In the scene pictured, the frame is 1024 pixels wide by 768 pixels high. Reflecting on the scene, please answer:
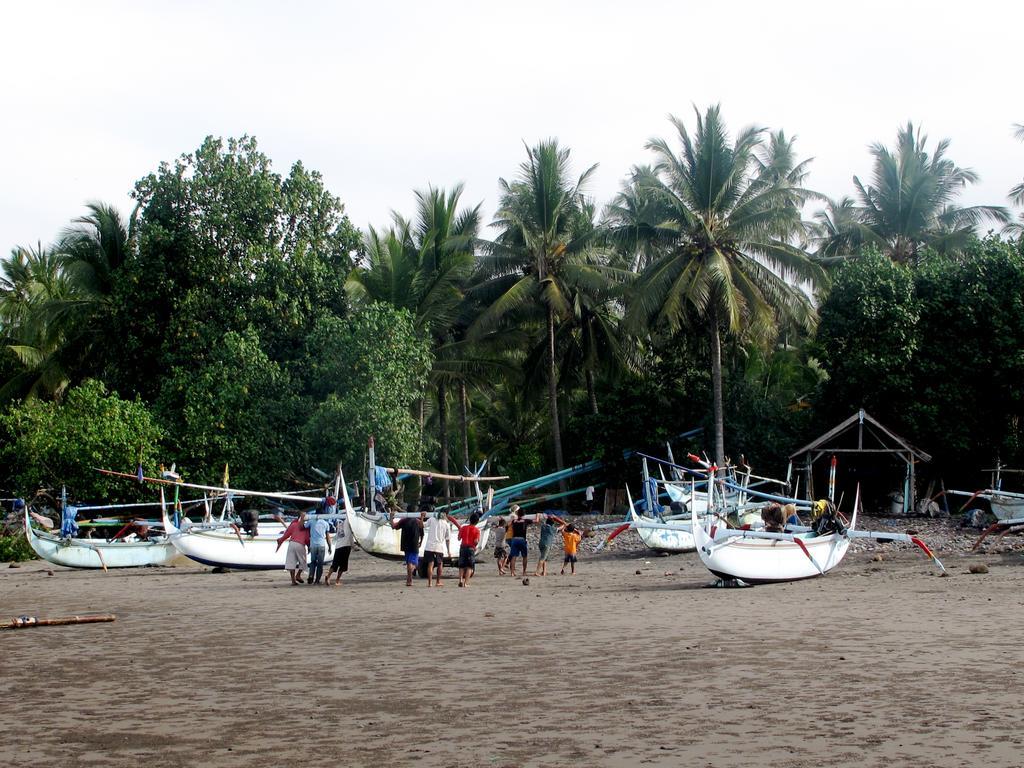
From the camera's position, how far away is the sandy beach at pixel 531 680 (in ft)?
24.0

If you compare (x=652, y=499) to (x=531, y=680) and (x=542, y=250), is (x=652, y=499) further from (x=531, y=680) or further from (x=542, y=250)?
(x=531, y=680)

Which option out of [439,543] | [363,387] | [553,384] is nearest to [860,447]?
[553,384]

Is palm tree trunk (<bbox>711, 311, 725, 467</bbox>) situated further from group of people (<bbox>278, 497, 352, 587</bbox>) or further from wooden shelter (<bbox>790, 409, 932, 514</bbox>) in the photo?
group of people (<bbox>278, 497, 352, 587</bbox>)

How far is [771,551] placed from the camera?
19.1 m

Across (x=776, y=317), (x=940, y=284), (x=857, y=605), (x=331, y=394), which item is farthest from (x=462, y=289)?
(x=857, y=605)

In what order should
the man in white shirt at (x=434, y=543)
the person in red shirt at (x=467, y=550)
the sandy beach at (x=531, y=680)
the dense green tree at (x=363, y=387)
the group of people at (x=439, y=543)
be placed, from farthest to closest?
the dense green tree at (x=363, y=387) → the man in white shirt at (x=434, y=543) → the group of people at (x=439, y=543) → the person in red shirt at (x=467, y=550) → the sandy beach at (x=531, y=680)

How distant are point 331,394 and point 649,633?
2225 cm

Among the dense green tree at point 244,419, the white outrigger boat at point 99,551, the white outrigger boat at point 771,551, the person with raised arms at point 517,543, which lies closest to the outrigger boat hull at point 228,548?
the white outrigger boat at point 99,551

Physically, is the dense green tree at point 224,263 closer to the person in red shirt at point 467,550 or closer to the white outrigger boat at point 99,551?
the white outrigger boat at point 99,551

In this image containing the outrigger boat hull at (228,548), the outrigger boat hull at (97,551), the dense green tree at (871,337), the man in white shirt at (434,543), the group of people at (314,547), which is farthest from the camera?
the dense green tree at (871,337)

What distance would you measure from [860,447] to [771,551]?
15.8 metres

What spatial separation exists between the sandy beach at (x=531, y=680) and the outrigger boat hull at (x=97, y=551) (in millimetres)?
Answer: 9100

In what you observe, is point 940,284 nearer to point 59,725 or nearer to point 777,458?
point 777,458

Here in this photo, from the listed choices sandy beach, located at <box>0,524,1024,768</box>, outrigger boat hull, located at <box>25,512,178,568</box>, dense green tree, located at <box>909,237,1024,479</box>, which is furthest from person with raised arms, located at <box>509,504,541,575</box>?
dense green tree, located at <box>909,237,1024,479</box>
